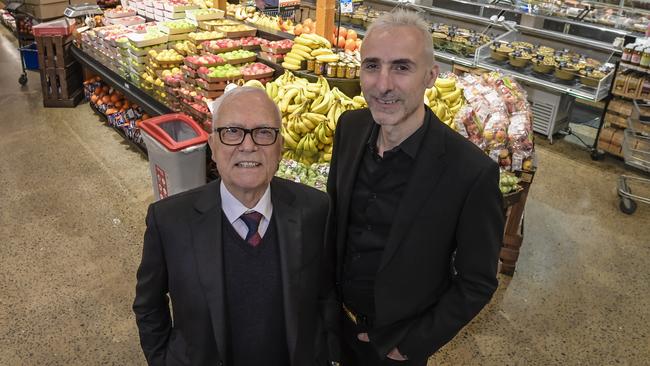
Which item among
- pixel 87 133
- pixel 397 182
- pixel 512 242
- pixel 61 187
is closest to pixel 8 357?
pixel 61 187

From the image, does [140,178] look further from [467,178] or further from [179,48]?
[467,178]

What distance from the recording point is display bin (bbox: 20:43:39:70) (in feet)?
27.9

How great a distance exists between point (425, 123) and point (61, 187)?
4559mm

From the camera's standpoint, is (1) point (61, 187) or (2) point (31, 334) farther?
(1) point (61, 187)

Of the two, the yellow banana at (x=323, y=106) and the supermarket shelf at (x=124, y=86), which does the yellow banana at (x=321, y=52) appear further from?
the supermarket shelf at (x=124, y=86)

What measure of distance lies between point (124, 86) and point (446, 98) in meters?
3.88

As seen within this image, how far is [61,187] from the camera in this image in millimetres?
5250

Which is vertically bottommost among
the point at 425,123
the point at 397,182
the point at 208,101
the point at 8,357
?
the point at 8,357

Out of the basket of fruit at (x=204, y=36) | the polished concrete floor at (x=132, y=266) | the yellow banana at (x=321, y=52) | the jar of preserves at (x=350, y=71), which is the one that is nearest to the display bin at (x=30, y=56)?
the polished concrete floor at (x=132, y=266)

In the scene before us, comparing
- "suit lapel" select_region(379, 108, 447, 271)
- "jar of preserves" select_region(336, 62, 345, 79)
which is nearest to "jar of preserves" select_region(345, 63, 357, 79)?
"jar of preserves" select_region(336, 62, 345, 79)

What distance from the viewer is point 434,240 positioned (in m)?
1.81

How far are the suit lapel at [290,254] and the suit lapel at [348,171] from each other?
0.99ft

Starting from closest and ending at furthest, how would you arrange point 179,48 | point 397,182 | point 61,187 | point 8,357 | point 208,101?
point 397,182, point 8,357, point 208,101, point 61,187, point 179,48

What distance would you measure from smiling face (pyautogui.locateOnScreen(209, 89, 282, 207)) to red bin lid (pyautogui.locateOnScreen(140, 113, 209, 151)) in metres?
2.54
